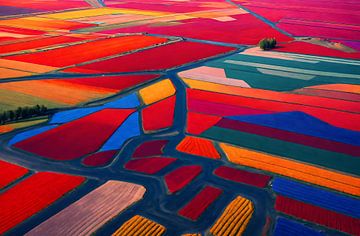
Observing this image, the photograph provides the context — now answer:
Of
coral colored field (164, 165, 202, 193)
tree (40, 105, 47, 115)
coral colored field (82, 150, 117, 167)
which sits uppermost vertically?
tree (40, 105, 47, 115)

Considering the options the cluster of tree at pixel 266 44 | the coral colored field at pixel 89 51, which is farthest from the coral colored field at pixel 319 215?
the cluster of tree at pixel 266 44

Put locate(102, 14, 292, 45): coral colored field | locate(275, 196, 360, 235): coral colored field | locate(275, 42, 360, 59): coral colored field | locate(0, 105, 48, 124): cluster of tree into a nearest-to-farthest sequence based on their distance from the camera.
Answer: locate(275, 196, 360, 235): coral colored field, locate(0, 105, 48, 124): cluster of tree, locate(275, 42, 360, 59): coral colored field, locate(102, 14, 292, 45): coral colored field

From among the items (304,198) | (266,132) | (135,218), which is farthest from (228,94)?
(135,218)

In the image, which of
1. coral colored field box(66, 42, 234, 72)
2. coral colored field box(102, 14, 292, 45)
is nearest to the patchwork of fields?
coral colored field box(66, 42, 234, 72)

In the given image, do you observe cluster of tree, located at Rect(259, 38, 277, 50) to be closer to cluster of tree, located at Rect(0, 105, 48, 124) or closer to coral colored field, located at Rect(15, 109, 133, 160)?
coral colored field, located at Rect(15, 109, 133, 160)

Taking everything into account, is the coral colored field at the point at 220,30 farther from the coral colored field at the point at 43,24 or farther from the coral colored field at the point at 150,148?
the coral colored field at the point at 150,148

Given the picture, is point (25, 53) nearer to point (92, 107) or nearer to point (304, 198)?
point (92, 107)
